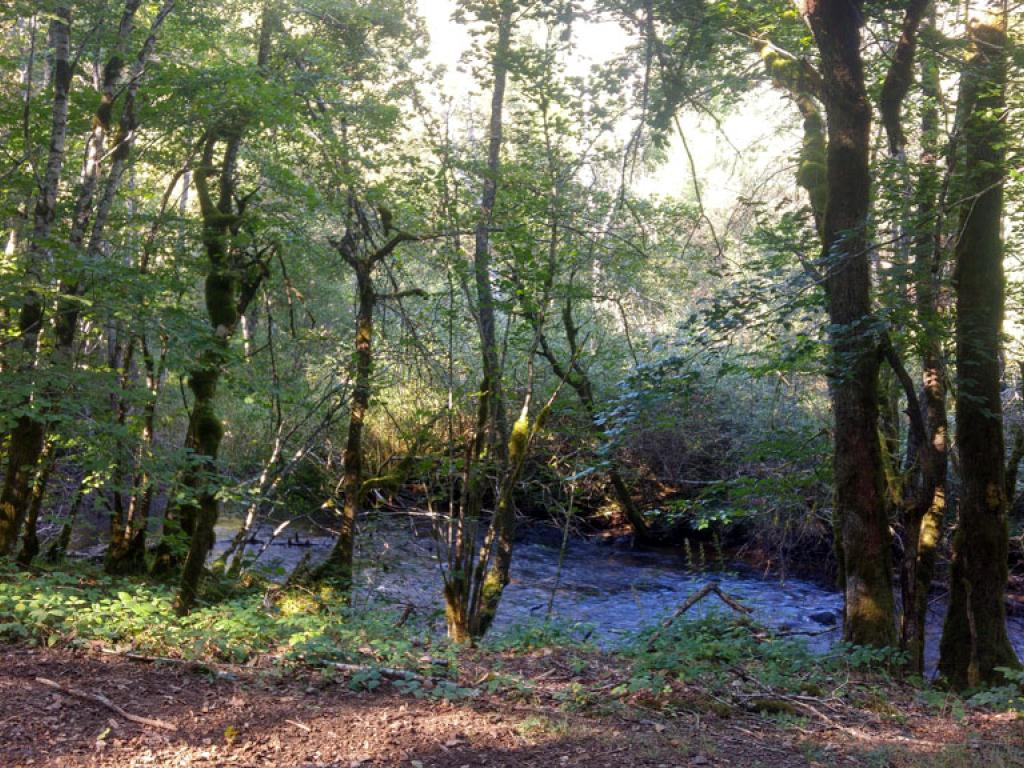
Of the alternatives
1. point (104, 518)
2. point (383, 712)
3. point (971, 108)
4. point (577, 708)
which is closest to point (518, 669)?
point (577, 708)

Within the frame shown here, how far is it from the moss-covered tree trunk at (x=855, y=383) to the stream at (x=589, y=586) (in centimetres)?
207

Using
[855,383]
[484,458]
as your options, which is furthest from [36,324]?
[855,383]

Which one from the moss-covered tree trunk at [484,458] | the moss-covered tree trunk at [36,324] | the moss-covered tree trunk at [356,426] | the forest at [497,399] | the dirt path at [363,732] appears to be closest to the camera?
the dirt path at [363,732]

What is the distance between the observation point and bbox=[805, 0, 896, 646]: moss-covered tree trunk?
634 cm

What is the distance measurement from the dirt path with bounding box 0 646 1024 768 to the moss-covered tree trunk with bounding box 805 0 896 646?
1.70m

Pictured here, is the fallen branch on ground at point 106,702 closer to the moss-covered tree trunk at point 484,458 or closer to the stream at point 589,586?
the moss-covered tree trunk at point 484,458

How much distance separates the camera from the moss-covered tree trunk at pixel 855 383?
6.34m

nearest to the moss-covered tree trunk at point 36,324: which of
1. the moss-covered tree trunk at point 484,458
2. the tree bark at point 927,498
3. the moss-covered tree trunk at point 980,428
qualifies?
the moss-covered tree trunk at point 484,458

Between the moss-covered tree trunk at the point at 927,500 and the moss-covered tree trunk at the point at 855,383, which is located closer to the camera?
the moss-covered tree trunk at the point at 855,383

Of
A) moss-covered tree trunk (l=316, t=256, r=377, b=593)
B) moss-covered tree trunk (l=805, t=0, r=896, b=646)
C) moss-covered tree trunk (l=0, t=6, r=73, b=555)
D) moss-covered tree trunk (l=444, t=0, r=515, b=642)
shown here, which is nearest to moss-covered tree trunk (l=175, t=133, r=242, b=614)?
moss-covered tree trunk (l=316, t=256, r=377, b=593)

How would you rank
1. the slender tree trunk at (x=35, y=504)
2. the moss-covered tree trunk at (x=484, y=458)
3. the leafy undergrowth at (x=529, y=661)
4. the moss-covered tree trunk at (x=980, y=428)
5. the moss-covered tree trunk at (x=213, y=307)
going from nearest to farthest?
the leafy undergrowth at (x=529, y=661) < the moss-covered tree trunk at (x=980, y=428) < the moss-covered tree trunk at (x=484, y=458) < the slender tree trunk at (x=35, y=504) < the moss-covered tree trunk at (x=213, y=307)

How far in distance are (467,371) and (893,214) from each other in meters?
4.57

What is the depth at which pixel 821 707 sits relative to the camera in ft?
16.1

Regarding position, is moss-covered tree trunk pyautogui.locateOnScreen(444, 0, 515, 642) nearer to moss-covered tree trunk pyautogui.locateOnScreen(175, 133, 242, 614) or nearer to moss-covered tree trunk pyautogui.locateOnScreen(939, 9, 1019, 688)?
moss-covered tree trunk pyautogui.locateOnScreen(175, 133, 242, 614)
